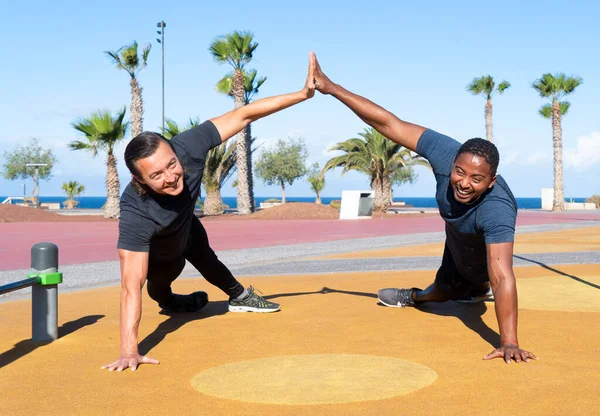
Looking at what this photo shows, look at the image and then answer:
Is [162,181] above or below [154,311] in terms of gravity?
above

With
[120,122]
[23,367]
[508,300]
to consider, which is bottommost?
[23,367]

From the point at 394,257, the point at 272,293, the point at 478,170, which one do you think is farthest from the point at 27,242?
the point at 478,170

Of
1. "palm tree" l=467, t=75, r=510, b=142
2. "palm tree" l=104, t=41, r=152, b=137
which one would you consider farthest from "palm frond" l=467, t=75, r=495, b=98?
"palm tree" l=104, t=41, r=152, b=137

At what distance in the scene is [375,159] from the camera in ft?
119

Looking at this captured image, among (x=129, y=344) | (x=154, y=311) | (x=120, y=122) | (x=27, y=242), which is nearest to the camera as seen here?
(x=129, y=344)

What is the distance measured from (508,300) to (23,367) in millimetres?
3199

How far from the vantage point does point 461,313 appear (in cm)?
649

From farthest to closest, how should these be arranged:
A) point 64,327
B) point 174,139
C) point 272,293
Answer: 1. point 272,293
2. point 64,327
3. point 174,139

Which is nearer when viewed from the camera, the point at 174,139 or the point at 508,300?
the point at 508,300

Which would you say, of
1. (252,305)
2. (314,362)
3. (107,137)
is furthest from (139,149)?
(107,137)

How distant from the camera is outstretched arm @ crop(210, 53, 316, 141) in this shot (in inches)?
215

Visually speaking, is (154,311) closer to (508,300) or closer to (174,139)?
(174,139)

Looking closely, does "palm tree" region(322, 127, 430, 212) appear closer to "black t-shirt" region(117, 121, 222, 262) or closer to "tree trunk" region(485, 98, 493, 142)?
"tree trunk" region(485, 98, 493, 142)

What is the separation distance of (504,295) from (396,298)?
2.16 meters
